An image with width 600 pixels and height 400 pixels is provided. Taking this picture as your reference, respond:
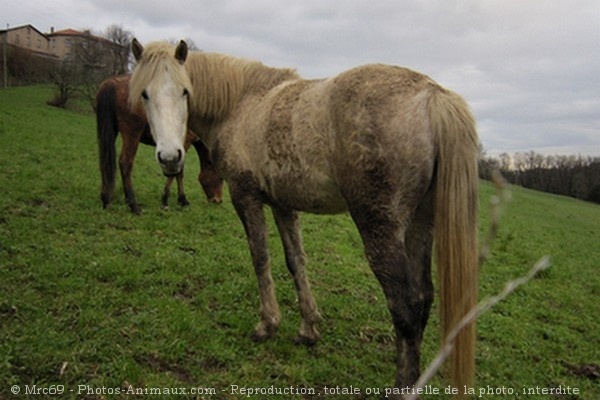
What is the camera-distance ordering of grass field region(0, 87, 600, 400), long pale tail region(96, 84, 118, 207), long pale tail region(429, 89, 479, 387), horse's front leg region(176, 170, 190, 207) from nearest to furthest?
long pale tail region(429, 89, 479, 387)
grass field region(0, 87, 600, 400)
long pale tail region(96, 84, 118, 207)
horse's front leg region(176, 170, 190, 207)

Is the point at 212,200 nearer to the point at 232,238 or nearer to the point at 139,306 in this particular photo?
the point at 232,238

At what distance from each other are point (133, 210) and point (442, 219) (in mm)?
7105

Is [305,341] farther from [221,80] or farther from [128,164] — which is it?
[128,164]

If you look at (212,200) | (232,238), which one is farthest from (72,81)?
(232,238)

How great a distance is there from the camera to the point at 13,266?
4.87 m

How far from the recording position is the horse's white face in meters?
3.44

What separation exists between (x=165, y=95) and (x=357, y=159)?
1.90m

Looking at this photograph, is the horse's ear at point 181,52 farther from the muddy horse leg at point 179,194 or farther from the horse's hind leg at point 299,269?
the muddy horse leg at point 179,194

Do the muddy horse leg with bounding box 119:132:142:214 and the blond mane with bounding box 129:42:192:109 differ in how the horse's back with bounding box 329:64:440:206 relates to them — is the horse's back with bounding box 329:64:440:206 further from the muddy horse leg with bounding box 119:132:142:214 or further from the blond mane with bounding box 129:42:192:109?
the muddy horse leg with bounding box 119:132:142:214

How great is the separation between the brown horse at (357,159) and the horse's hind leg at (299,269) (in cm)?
2

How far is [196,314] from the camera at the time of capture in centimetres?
437

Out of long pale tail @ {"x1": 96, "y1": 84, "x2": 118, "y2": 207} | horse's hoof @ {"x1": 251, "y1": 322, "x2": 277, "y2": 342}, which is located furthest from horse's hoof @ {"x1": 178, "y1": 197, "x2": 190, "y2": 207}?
horse's hoof @ {"x1": 251, "y1": 322, "x2": 277, "y2": 342}

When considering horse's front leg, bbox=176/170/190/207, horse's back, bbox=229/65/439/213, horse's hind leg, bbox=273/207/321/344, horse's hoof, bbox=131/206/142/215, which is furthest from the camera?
horse's front leg, bbox=176/170/190/207

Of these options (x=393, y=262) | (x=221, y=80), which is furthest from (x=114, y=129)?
(x=393, y=262)
